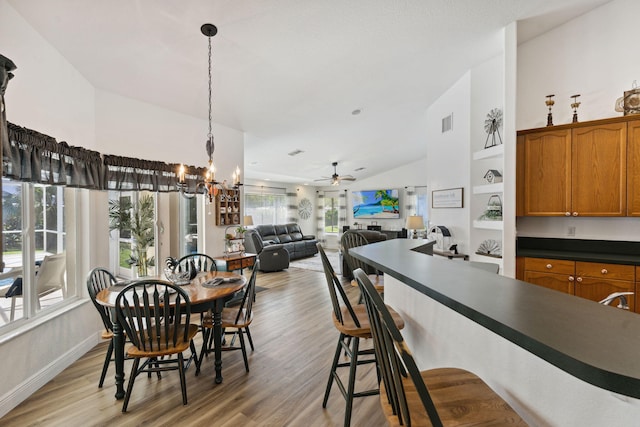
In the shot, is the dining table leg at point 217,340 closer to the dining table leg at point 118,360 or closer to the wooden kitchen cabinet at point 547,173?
the dining table leg at point 118,360

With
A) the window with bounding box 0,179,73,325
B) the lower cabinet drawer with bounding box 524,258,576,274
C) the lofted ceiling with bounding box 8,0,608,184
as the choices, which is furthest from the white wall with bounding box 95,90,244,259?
the lower cabinet drawer with bounding box 524,258,576,274

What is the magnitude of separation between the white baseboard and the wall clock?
8.20 meters

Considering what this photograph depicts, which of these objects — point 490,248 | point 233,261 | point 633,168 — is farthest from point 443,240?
point 233,261

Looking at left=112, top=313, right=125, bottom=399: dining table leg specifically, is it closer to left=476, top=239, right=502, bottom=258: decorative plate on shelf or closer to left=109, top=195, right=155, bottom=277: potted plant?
left=109, top=195, right=155, bottom=277: potted plant

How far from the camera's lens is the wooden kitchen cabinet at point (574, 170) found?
2.63 metres

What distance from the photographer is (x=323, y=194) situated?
1152cm

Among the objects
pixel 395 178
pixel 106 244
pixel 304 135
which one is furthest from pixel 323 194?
pixel 106 244

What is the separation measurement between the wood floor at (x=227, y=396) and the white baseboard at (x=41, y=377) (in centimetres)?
4

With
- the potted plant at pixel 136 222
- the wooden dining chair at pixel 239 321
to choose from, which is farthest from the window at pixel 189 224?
the wooden dining chair at pixel 239 321

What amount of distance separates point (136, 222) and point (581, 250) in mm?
4939

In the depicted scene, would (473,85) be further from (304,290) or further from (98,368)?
(98,368)

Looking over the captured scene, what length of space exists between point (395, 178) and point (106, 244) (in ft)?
26.6

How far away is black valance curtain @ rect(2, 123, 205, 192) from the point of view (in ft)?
6.93

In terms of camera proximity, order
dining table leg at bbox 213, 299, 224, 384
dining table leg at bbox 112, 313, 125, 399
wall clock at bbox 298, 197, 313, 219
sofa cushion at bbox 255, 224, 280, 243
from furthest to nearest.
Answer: wall clock at bbox 298, 197, 313, 219 → sofa cushion at bbox 255, 224, 280, 243 → dining table leg at bbox 213, 299, 224, 384 → dining table leg at bbox 112, 313, 125, 399
